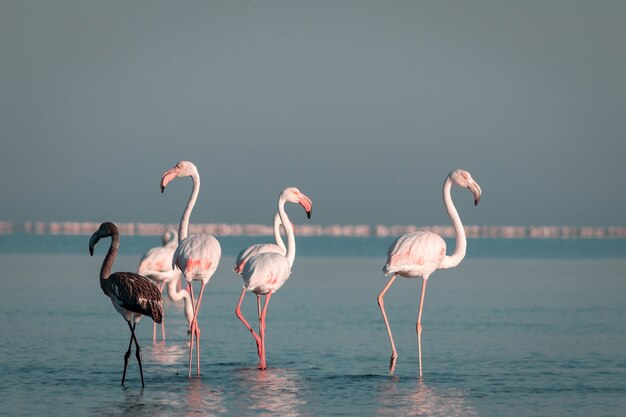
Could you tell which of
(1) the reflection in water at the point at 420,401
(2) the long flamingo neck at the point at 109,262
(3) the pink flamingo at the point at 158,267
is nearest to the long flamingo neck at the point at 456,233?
(1) the reflection in water at the point at 420,401

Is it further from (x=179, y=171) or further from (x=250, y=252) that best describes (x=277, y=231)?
(x=179, y=171)

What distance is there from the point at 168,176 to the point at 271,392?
2.79 m

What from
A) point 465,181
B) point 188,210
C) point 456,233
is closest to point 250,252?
point 188,210

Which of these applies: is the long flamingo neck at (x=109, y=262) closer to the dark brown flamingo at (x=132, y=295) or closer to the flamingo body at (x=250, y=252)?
the dark brown flamingo at (x=132, y=295)

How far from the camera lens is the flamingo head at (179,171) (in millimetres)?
11062

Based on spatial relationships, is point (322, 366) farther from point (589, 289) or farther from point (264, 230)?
point (264, 230)

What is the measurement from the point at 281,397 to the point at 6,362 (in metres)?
3.23

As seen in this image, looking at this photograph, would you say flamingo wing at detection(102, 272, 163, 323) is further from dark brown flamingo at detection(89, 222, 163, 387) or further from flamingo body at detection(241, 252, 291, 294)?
flamingo body at detection(241, 252, 291, 294)

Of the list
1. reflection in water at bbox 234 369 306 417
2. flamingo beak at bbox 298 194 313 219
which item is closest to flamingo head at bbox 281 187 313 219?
flamingo beak at bbox 298 194 313 219

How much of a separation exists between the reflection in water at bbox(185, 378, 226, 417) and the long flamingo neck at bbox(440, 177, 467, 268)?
103 inches

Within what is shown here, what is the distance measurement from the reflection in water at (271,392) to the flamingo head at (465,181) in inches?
94.2

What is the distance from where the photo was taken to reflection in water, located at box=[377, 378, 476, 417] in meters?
8.44

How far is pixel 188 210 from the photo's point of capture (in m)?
11.3

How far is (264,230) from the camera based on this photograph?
148m
